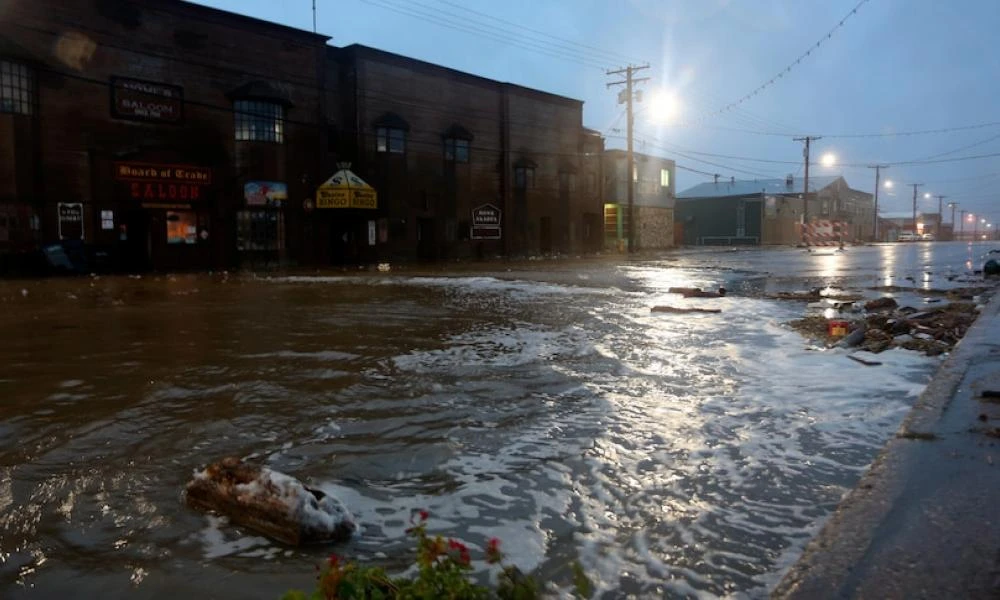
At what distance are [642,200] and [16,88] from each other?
43.7m

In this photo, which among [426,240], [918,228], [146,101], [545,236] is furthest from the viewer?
[918,228]

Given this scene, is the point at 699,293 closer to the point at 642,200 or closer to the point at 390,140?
the point at 390,140

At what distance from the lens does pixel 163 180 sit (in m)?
28.1

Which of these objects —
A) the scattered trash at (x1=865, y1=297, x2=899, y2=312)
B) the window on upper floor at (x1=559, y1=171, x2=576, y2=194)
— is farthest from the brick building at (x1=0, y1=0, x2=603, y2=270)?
the scattered trash at (x1=865, y1=297, x2=899, y2=312)

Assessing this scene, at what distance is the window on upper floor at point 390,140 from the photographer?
3634 cm

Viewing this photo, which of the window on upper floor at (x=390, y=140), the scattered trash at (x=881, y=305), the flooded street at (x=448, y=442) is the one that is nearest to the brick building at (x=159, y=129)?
the window on upper floor at (x=390, y=140)

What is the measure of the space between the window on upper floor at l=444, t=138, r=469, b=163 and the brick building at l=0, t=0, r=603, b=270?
11cm

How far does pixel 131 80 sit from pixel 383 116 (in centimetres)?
1221

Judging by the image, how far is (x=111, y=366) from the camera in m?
8.12

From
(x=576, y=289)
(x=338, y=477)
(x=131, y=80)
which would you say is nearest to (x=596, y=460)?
(x=338, y=477)

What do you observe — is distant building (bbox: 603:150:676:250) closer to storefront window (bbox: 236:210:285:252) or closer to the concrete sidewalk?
storefront window (bbox: 236:210:285:252)

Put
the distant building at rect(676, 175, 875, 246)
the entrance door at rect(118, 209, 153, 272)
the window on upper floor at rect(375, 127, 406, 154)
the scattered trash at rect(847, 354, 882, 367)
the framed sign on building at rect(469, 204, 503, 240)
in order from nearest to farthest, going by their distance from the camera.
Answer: the scattered trash at rect(847, 354, 882, 367) < the entrance door at rect(118, 209, 153, 272) < the window on upper floor at rect(375, 127, 406, 154) < the framed sign on building at rect(469, 204, 503, 240) < the distant building at rect(676, 175, 875, 246)

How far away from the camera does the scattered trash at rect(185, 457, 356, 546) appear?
362 cm

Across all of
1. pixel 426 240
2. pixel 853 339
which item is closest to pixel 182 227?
pixel 426 240
